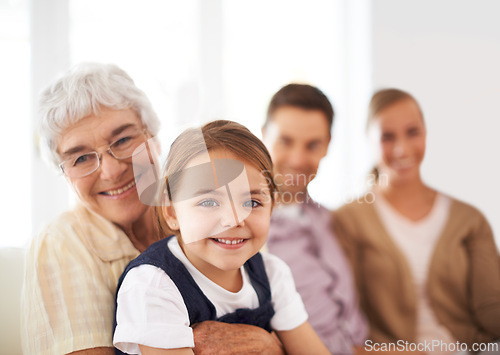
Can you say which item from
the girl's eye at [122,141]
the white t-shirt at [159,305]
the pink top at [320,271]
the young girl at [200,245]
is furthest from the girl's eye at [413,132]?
the girl's eye at [122,141]

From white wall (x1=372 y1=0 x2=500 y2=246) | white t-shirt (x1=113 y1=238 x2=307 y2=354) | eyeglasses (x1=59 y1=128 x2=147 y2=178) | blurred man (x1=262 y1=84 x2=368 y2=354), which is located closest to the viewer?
white t-shirt (x1=113 y1=238 x2=307 y2=354)

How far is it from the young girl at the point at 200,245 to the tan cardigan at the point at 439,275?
0.31 metres

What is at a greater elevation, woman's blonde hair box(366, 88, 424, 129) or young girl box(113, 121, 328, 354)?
woman's blonde hair box(366, 88, 424, 129)

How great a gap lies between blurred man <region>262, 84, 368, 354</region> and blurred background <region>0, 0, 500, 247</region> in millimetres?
35

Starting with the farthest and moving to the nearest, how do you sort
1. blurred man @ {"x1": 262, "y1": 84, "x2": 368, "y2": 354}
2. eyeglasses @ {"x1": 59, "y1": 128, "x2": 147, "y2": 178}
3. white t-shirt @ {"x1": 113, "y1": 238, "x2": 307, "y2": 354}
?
1. blurred man @ {"x1": 262, "y1": 84, "x2": 368, "y2": 354}
2. eyeglasses @ {"x1": 59, "y1": 128, "x2": 147, "y2": 178}
3. white t-shirt @ {"x1": 113, "y1": 238, "x2": 307, "y2": 354}

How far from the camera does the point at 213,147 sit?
27.2 inches

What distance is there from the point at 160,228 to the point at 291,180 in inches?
11.2

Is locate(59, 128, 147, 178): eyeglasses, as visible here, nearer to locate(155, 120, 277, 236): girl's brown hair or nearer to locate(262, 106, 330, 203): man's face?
locate(155, 120, 277, 236): girl's brown hair

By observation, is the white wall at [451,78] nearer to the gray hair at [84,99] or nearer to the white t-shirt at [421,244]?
the white t-shirt at [421,244]

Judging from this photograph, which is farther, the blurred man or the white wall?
the white wall

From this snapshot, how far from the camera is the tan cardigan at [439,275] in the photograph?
948 mm

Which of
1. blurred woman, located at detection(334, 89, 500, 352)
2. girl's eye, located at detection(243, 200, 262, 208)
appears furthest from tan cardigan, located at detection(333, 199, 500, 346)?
girl's eye, located at detection(243, 200, 262, 208)

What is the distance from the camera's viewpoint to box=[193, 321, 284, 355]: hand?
0.68 meters

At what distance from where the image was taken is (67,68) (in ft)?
2.49
